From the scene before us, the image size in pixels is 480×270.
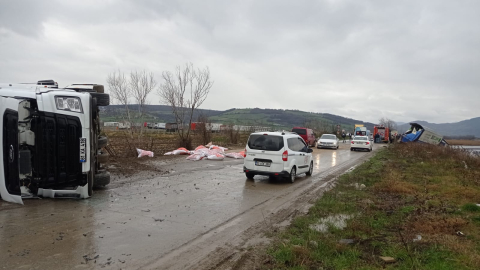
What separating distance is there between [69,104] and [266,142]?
6.66 m

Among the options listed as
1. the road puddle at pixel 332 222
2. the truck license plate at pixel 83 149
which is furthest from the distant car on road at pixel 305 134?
the truck license plate at pixel 83 149

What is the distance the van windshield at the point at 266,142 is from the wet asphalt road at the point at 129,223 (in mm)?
1560

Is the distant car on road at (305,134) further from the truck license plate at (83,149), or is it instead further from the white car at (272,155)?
the truck license plate at (83,149)

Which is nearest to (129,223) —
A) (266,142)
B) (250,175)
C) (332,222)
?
(332,222)

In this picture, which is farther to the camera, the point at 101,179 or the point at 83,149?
the point at 101,179

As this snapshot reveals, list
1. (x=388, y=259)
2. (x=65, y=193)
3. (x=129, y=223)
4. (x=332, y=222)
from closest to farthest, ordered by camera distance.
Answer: (x=388, y=259) → (x=129, y=223) → (x=332, y=222) → (x=65, y=193)

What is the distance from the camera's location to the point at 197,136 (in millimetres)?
26938

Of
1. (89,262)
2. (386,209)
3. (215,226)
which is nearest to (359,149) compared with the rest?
(386,209)

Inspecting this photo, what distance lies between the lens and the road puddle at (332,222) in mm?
6625

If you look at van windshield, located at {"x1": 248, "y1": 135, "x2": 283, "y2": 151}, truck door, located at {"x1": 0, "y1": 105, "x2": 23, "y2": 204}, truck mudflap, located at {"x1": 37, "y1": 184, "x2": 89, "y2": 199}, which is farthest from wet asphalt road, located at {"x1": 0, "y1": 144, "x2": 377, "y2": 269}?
van windshield, located at {"x1": 248, "y1": 135, "x2": 283, "y2": 151}

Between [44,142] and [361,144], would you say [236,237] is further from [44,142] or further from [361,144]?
[361,144]

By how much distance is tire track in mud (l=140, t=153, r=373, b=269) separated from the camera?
4.81 m

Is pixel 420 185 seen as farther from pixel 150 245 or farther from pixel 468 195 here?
pixel 150 245

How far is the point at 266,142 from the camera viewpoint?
12.2 metres
